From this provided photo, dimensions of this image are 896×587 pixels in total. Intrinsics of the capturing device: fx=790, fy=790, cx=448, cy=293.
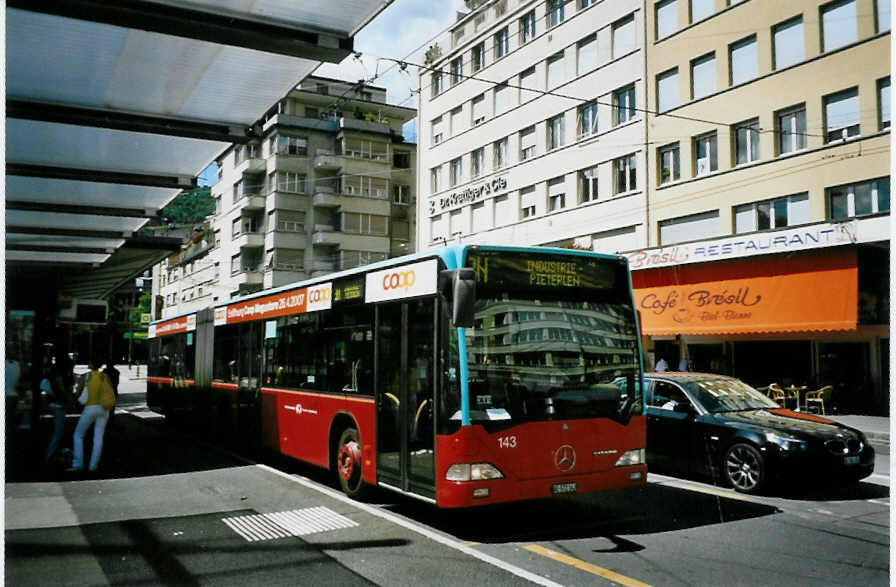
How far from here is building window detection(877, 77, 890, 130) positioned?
861 inches

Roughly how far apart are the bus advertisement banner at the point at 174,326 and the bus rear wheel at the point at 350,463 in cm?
881

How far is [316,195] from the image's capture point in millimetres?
56000

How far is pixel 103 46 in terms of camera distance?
7332 millimetres

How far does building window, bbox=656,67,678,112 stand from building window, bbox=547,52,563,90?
563 centimetres

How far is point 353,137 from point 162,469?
156 ft

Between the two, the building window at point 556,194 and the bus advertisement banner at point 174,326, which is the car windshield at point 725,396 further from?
the building window at point 556,194

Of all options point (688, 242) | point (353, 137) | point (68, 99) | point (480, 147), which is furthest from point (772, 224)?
point (353, 137)

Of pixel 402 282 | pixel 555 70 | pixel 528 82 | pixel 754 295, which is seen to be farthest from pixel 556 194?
pixel 402 282

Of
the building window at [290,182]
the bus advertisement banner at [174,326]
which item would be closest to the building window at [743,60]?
the bus advertisement banner at [174,326]

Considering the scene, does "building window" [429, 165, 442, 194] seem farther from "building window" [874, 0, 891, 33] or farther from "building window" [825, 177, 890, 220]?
"building window" [874, 0, 891, 33]

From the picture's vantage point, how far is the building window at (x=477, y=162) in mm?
39500

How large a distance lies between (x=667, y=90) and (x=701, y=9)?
2987 mm

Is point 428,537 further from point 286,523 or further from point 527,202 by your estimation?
point 527,202

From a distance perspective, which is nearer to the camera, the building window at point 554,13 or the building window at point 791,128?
the building window at point 791,128
